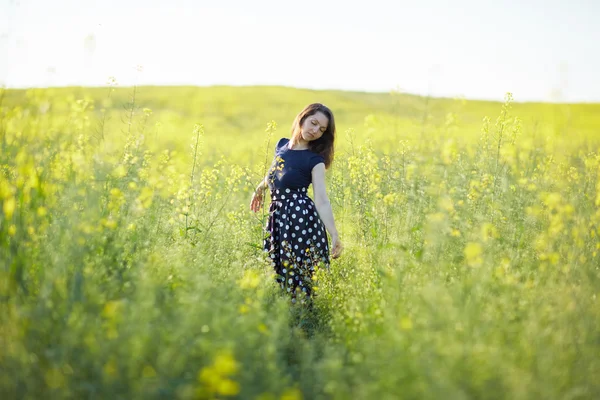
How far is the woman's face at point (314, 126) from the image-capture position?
4.43m

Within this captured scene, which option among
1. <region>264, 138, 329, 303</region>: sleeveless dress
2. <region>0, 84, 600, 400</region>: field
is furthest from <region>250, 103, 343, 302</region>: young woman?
<region>0, 84, 600, 400</region>: field

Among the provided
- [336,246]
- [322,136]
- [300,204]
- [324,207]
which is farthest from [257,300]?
[322,136]

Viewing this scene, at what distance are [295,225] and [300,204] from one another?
194 mm

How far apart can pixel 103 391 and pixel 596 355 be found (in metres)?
2.43

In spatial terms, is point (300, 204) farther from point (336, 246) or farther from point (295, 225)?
point (336, 246)

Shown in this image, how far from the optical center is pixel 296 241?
4.43 m

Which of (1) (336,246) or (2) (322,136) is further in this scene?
(2) (322,136)

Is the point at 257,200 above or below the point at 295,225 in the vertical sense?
above

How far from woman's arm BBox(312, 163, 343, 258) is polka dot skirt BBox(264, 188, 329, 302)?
0.24m

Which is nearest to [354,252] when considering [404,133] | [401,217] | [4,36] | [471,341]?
[401,217]

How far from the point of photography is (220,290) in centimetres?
299

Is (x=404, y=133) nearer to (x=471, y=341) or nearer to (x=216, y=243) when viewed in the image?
(x=216, y=243)

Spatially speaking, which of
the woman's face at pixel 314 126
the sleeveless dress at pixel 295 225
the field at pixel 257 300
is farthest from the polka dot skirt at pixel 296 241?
the woman's face at pixel 314 126

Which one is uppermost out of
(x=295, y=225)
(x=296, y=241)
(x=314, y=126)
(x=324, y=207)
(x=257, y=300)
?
(x=314, y=126)
